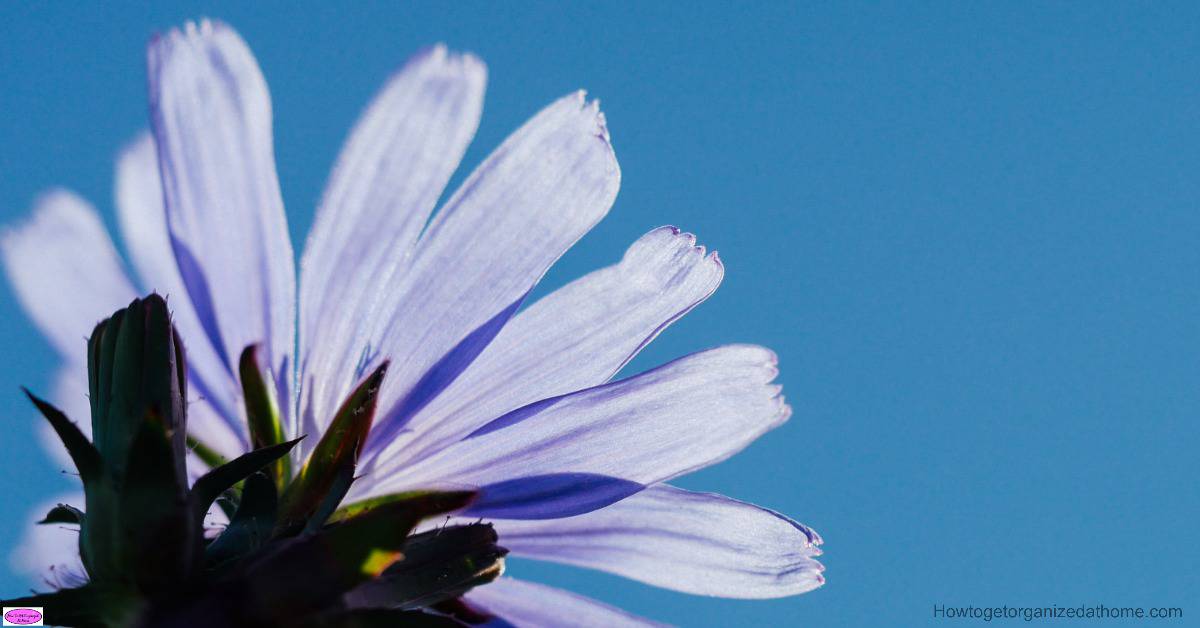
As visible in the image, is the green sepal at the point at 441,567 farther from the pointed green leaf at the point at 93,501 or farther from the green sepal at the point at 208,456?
the green sepal at the point at 208,456

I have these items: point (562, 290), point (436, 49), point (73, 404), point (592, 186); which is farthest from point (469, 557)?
point (73, 404)

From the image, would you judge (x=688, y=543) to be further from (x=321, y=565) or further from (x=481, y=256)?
(x=321, y=565)

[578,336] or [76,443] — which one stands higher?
[578,336]

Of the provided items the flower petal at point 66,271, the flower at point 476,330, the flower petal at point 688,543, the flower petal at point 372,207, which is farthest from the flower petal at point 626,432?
the flower petal at point 66,271

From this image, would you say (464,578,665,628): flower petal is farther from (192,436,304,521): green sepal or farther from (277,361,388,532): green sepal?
(192,436,304,521): green sepal

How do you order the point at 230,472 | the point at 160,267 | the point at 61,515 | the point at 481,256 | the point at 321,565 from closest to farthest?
the point at 321,565 → the point at 230,472 → the point at 61,515 → the point at 481,256 → the point at 160,267

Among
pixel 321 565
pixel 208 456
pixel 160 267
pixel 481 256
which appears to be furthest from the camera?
pixel 160 267

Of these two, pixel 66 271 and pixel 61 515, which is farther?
pixel 66 271

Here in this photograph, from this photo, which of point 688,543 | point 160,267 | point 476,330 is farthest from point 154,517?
point 160,267
